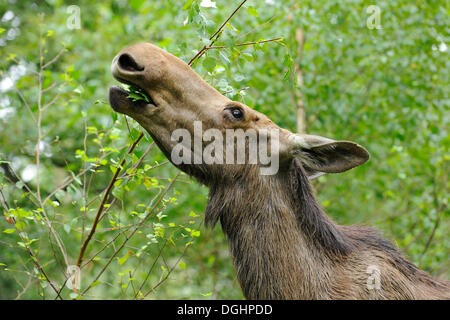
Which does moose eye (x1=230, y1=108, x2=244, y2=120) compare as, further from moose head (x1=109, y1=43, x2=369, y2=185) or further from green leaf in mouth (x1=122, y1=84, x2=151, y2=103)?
green leaf in mouth (x1=122, y1=84, x2=151, y2=103)

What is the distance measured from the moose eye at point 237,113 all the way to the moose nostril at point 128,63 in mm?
719

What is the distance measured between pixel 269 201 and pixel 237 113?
660mm

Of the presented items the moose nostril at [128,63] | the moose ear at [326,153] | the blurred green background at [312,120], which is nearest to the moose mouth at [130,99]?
the moose nostril at [128,63]

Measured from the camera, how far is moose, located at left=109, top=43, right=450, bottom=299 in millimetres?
3648

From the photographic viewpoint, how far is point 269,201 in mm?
3826

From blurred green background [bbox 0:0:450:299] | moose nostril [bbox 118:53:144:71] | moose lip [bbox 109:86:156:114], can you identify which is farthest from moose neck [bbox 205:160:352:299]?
blurred green background [bbox 0:0:450:299]

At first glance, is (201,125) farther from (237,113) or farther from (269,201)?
(269,201)

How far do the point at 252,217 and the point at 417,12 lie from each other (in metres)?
5.18

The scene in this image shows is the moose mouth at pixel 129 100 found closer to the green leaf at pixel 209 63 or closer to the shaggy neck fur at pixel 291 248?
the green leaf at pixel 209 63

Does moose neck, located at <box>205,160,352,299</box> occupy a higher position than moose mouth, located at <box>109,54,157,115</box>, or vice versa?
moose mouth, located at <box>109,54,157,115</box>

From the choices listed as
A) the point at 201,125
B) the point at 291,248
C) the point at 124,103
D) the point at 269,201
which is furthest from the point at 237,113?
the point at 291,248

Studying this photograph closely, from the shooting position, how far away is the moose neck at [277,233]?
370 centimetres
